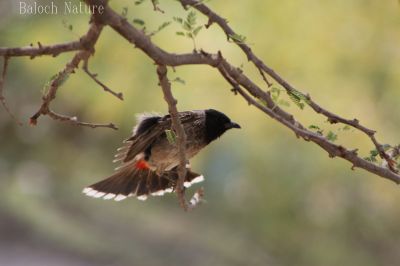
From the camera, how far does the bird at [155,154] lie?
5023 mm

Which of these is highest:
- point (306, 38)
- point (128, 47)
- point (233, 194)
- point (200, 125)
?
point (306, 38)

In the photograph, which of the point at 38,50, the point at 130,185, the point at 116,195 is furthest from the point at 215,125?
the point at 38,50

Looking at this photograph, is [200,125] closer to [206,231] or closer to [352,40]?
[352,40]

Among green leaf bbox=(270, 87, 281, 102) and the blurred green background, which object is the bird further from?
the blurred green background

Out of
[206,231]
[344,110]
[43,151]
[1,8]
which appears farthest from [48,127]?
[344,110]

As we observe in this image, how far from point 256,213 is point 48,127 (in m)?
4.40

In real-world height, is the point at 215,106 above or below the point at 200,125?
above

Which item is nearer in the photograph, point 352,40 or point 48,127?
point 352,40

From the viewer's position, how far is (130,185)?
18.1 ft

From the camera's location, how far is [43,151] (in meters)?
12.3

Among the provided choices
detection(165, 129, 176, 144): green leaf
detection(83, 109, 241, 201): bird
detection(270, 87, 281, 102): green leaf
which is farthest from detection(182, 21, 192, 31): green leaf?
Result: detection(83, 109, 241, 201): bird

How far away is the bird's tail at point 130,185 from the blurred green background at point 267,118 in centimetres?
205

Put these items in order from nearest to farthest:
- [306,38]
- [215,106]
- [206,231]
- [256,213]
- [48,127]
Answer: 1. [215,106]
2. [306,38]
3. [256,213]
4. [206,231]
5. [48,127]

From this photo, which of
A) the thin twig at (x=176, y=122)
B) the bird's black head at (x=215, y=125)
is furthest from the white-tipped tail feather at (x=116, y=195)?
the thin twig at (x=176, y=122)
